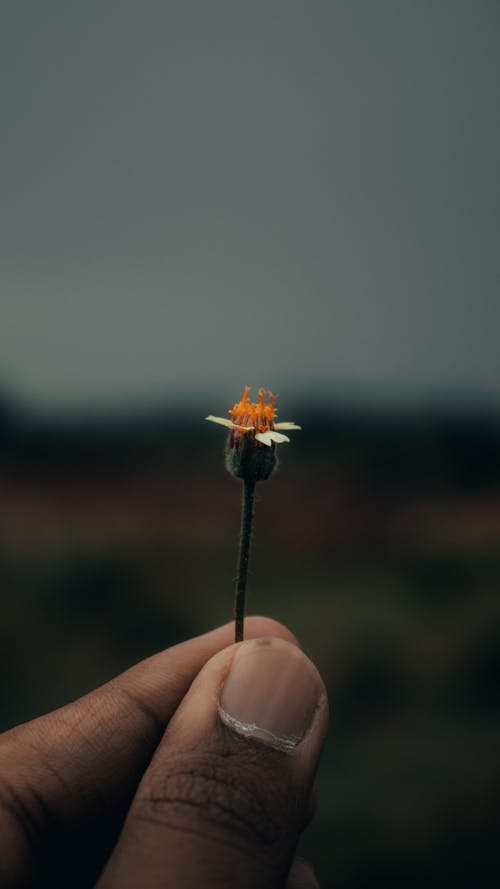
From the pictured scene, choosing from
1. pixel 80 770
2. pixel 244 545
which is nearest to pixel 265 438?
pixel 244 545

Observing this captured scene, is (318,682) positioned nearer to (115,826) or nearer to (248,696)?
(248,696)

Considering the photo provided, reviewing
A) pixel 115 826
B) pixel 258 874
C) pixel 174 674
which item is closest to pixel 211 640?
pixel 174 674

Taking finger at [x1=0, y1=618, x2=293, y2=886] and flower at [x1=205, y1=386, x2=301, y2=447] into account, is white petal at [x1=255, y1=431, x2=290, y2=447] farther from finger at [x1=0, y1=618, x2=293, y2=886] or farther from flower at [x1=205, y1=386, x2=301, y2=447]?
finger at [x1=0, y1=618, x2=293, y2=886]

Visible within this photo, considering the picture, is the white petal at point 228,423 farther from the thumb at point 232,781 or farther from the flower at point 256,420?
the thumb at point 232,781

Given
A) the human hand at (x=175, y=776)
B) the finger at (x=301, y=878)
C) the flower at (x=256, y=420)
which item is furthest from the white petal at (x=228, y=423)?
the finger at (x=301, y=878)

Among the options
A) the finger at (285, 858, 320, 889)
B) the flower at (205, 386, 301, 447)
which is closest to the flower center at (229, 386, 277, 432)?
the flower at (205, 386, 301, 447)
